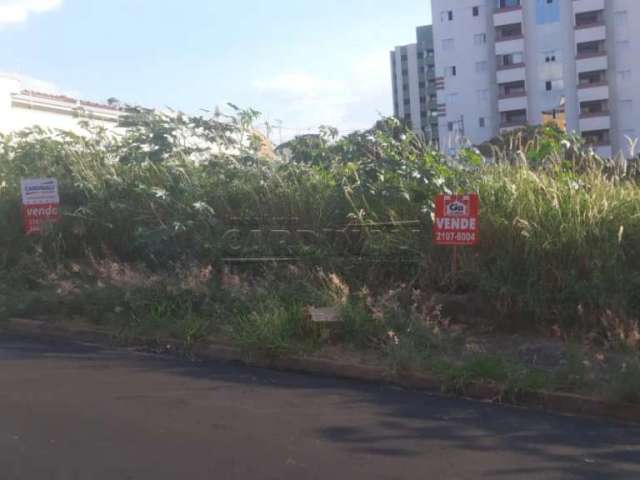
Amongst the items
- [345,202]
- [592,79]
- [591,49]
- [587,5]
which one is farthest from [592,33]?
[345,202]

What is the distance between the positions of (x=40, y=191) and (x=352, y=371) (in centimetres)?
727

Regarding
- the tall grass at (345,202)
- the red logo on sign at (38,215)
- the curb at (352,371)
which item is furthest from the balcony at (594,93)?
the curb at (352,371)

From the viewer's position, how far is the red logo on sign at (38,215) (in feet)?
43.8

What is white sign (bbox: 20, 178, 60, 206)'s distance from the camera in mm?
13203

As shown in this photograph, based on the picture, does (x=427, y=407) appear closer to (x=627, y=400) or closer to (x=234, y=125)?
(x=627, y=400)

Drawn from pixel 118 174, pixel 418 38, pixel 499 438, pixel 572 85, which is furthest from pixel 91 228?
pixel 418 38

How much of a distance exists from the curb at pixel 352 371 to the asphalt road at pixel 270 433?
0.21 metres

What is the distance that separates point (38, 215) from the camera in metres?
13.4

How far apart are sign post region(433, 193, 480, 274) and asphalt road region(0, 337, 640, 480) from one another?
2.36 meters

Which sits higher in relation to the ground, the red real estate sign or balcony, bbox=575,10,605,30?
balcony, bbox=575,10,605,30

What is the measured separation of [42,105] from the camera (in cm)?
2856

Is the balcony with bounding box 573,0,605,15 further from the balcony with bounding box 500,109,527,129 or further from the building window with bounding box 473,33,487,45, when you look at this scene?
the balcony with bounding box 500,109,527,129

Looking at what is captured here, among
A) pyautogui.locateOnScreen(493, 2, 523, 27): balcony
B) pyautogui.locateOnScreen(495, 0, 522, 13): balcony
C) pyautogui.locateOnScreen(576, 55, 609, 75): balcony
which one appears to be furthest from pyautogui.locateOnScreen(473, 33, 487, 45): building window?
pyautogui.locateOnScreen(576, 55, 609, 75): balcony

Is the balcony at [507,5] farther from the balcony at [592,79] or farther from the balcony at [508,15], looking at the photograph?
the balcony at [592,79]
